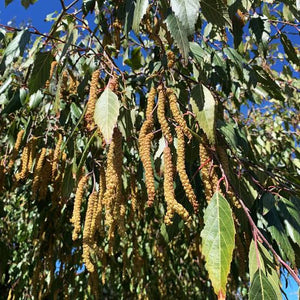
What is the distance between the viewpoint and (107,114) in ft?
2.93

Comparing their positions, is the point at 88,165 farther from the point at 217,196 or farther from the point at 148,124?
the point at 217,196

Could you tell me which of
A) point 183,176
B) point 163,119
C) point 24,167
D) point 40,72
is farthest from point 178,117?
point 24,167

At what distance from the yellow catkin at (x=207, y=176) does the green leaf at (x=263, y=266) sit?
181 mm

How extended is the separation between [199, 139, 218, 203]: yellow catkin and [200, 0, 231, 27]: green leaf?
0.32m

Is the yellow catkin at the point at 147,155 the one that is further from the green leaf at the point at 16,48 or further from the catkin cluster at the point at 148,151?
the green leaf at the point at 16,48

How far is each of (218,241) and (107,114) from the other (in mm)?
400

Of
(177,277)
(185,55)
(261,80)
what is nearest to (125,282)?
(177,277)

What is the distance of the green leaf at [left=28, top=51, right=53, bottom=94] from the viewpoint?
1.22 meters

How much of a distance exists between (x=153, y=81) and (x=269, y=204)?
0.56 meters

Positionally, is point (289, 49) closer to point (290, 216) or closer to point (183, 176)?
point (290, 216)

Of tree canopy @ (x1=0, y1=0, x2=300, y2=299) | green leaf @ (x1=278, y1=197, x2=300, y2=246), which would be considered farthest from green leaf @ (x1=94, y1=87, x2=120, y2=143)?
green leaf @ (x1=278, y1=197, x2=300, y2=246)

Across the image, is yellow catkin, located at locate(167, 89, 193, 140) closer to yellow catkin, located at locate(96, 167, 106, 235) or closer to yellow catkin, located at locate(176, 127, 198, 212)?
yellow catkin, located at locate(176, 127, 198, 212)

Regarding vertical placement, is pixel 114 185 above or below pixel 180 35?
below

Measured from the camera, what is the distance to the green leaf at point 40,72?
122cm
